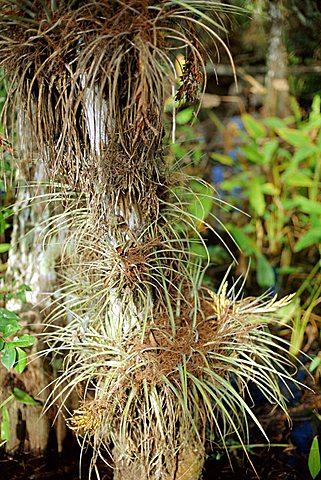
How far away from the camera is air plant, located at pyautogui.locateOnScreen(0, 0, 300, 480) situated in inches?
47.4

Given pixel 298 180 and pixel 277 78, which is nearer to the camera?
pixel 298 180

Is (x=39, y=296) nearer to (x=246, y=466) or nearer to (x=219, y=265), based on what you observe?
(x=246, y=466)

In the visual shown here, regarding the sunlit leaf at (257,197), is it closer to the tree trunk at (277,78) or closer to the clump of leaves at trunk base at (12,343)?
the tree trunk at (277,78)

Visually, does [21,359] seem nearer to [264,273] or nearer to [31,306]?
[31,306]

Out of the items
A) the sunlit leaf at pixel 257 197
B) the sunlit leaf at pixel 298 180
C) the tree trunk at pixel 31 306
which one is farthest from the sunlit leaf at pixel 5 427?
the sunlit leaf at pixel 298 180

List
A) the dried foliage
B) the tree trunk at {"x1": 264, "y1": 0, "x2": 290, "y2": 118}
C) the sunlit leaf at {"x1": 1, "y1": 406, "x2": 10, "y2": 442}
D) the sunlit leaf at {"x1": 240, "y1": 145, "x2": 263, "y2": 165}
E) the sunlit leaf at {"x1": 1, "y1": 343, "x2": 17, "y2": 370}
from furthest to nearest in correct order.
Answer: the tree trunk at {"x1": 264, "y1": 0, "x2": 290, "y2": 118} < the sunlit leaf at {"x1": 240, "y1": 145, "x2": 263, "y2": 165} < the sunlit leaf at {"x1": 1, "y1": 406, "x2": 10, "y2": 442} < the sunlit leaf at {"x1": 1, "y1": 343, "x2": 17, "y2": 370} < the dried foliage

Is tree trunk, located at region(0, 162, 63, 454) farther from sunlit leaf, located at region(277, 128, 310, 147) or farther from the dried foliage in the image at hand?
sunlit leaf, located at region(277, 128, 310, 147)

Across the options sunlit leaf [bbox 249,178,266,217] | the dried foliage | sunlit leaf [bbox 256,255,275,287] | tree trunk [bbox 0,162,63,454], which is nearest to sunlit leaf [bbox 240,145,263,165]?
sunlit leaf [bbox 249,178,266,217]

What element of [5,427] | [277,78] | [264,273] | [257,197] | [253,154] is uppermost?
[277,78]

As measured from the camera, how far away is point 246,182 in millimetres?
3018

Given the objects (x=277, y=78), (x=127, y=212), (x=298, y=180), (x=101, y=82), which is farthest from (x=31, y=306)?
(x=277, y=78)

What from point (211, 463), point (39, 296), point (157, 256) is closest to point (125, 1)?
point (157, 256)

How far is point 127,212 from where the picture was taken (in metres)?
1.40

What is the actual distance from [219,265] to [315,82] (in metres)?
1.40
